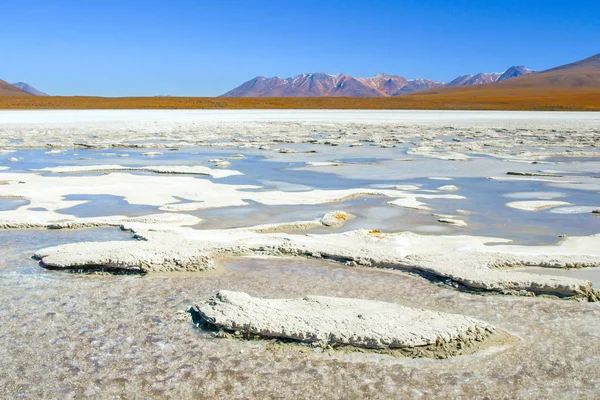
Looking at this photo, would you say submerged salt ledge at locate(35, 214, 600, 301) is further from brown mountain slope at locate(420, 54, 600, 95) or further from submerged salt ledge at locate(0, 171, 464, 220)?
brown mountain slope at locate(420, 54, 600, 95)

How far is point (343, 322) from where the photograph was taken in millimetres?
2312

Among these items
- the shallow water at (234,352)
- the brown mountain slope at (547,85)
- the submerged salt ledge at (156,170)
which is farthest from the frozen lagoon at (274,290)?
the brown mountain slope at (547,85)

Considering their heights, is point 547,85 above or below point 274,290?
above

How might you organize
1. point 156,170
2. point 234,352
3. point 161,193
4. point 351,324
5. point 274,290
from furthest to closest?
point 156,170 → point 161,193 → point 274,290 → point 351,324 → point 234,352

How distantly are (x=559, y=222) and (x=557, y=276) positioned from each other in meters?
1.55

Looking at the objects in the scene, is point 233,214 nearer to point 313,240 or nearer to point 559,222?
point 313,240

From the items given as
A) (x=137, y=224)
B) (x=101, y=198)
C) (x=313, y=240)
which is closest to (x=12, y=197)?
(x=101, y=198)

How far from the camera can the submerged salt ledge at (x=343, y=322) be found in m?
2.21

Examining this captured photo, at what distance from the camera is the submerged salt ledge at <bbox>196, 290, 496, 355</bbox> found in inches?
86.9

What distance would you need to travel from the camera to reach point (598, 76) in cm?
12506

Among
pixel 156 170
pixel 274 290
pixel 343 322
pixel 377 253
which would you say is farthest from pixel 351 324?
pixel 156 170

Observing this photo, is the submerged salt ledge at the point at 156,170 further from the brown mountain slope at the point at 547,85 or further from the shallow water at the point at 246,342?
the brown mountain slope at the point at 547,85

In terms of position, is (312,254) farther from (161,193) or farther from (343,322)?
(161,193)

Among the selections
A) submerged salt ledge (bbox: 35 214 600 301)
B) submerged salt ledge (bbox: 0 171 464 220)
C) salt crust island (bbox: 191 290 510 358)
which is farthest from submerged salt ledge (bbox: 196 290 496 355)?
submerged salt ledge (bbox: 0 171 464 220)
